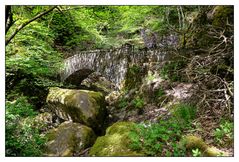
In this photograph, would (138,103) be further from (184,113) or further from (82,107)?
(184,113)

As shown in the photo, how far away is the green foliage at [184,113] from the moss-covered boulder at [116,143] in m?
0.93

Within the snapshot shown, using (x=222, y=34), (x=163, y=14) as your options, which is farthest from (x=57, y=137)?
(x=163, y=14)

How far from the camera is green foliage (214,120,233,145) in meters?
4.70

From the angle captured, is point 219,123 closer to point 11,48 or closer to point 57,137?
point 57,137

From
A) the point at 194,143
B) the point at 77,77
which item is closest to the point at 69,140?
the point at 194,143

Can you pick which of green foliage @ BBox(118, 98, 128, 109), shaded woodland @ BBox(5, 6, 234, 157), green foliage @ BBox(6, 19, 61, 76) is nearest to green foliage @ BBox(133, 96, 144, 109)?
shaded woodland @ BBox(5, 6, 234, 157)

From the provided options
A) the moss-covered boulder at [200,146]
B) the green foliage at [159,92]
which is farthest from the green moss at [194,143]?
the green foliage at [159,92]

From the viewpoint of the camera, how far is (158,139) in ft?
16.2

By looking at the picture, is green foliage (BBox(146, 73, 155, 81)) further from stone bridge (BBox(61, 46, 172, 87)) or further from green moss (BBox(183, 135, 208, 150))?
green moss (BBox(183, 135, 208, 150))

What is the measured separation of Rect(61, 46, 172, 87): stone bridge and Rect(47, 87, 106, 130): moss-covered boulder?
3.23 ft

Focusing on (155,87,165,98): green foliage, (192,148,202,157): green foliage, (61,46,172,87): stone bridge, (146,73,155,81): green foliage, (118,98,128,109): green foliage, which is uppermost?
(61,46,172,87): stone bridge
